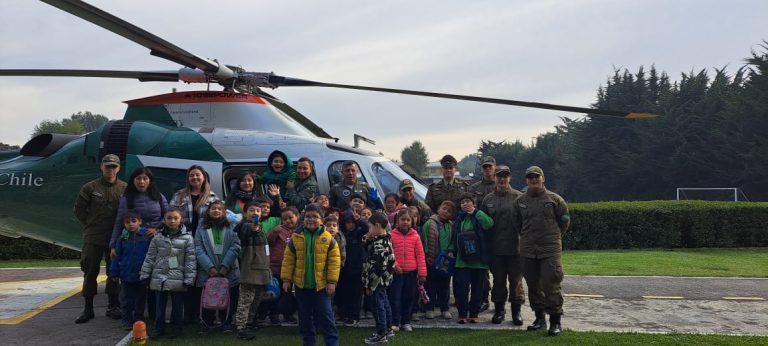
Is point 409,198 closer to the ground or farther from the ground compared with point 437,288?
farther from the ground

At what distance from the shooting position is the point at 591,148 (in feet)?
139

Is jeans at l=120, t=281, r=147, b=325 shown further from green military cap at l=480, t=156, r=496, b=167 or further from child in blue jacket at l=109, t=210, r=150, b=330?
green military cap at l=480, t=156, r=496, b=167

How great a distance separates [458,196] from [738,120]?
30.6 m

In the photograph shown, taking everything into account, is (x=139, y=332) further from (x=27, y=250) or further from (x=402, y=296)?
(x=27, y=250)

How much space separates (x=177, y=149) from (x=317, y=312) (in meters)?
3.57

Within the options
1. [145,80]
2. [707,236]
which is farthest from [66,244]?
[707,236]

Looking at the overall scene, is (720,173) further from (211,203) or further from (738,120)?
(211,203)

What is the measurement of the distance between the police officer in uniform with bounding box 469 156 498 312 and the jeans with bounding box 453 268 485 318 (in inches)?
19.3

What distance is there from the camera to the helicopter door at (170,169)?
7.19m

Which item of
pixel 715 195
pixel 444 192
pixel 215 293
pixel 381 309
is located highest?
pixel 715 195

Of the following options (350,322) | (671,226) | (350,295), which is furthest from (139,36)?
(671,226)

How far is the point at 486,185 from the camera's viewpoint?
692 cm

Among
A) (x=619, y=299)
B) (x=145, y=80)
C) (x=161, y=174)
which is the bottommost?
(x=619, y=299)

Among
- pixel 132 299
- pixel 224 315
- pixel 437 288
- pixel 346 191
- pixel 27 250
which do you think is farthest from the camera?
pixel 27 250
